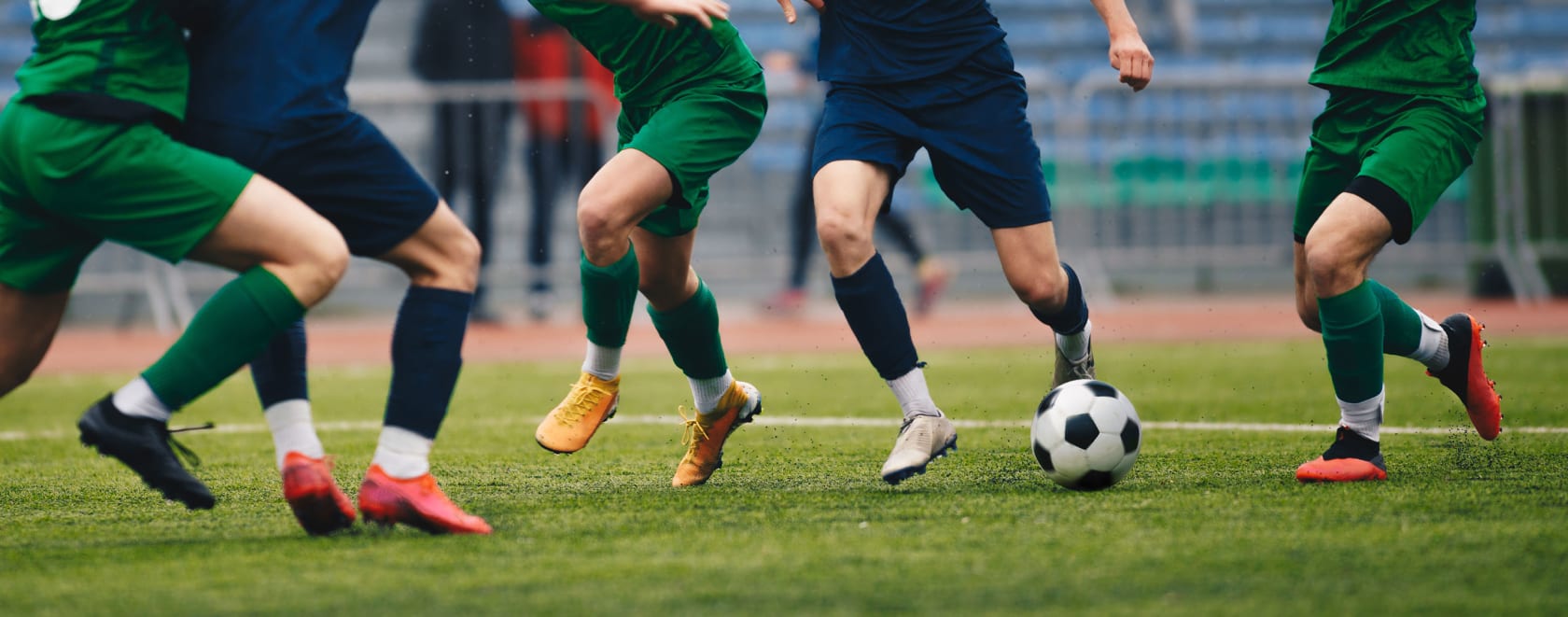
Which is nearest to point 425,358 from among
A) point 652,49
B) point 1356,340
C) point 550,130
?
point 652,49

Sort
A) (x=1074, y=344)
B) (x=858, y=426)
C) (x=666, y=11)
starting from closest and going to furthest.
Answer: (x=666, y=11)
(x=1074, y=344)
(x=858, y=426)

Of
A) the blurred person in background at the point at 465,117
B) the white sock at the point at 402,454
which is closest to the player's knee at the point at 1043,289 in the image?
the white sock at the point at 402,454

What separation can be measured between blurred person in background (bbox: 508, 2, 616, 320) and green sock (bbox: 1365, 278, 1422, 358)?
293 inches

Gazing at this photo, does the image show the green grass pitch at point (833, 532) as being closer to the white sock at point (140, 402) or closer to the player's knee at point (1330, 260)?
the white sock at point (140, 402)

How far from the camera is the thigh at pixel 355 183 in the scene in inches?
142

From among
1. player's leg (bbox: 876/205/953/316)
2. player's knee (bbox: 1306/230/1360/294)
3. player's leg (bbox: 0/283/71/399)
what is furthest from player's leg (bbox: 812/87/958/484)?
player's leg (bbox: 876/205/953/316)

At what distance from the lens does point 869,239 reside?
4504 millimetres

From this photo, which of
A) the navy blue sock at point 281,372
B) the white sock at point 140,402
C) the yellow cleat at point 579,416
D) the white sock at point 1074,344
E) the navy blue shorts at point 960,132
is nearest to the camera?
the white sock at point 140,402

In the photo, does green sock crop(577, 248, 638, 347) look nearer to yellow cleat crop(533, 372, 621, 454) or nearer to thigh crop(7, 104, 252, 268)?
yellow cleat crop(533, 372, 621, 454)

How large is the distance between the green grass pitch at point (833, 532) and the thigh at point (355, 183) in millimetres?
692

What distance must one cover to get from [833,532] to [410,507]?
94cm

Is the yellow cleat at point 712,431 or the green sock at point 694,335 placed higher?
the green sock at point 694,335

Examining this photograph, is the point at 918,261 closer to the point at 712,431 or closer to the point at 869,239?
the point at 712,431

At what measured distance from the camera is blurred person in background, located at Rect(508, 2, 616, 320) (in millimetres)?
11727
